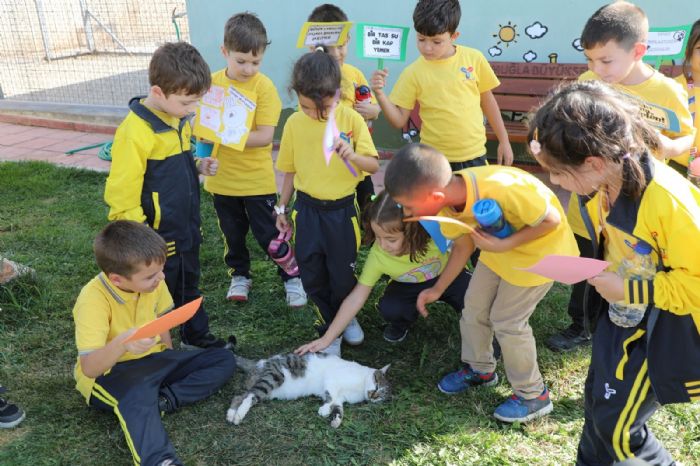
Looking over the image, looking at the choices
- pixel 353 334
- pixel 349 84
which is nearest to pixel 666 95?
pixel 349 84

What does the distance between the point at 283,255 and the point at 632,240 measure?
7.40 ft

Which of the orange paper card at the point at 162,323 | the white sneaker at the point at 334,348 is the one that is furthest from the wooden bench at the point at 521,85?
the orange paper card at the point at 162,323

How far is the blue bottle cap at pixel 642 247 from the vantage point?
168 cm

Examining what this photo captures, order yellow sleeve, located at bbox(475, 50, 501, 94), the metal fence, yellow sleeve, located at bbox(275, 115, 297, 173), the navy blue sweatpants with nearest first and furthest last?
the navy blue sweatpants
yellow sleeve, located at bbox(275, 115, 297, 173)
yellow sleeve, located at bbox(475, 50, 501, 94)
the metal fence

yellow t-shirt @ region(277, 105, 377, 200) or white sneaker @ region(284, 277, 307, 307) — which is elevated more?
yellow t-shirt @ region(277, 105, 377, 200)

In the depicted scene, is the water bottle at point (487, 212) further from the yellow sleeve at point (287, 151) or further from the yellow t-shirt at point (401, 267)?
the yellow sleeve at point (287, 151)

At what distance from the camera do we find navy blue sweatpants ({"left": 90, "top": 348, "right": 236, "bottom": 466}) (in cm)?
230

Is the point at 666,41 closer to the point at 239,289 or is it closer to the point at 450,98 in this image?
the point at 450,98

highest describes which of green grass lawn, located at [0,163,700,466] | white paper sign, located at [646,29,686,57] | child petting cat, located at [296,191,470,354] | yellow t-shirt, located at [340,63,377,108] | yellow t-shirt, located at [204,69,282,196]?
white paper sign, located at [646,29,686,57]

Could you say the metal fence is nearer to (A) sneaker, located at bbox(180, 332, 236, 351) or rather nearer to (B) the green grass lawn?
(B) the green grass lawn

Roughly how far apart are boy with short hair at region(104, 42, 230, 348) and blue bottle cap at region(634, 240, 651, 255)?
6.28 feet

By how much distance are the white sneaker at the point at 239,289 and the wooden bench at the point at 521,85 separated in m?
2.16

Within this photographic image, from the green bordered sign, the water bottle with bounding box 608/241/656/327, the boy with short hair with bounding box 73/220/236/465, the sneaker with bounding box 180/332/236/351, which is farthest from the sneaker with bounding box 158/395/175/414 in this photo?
the green bordered sign

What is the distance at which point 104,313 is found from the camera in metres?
2.42
